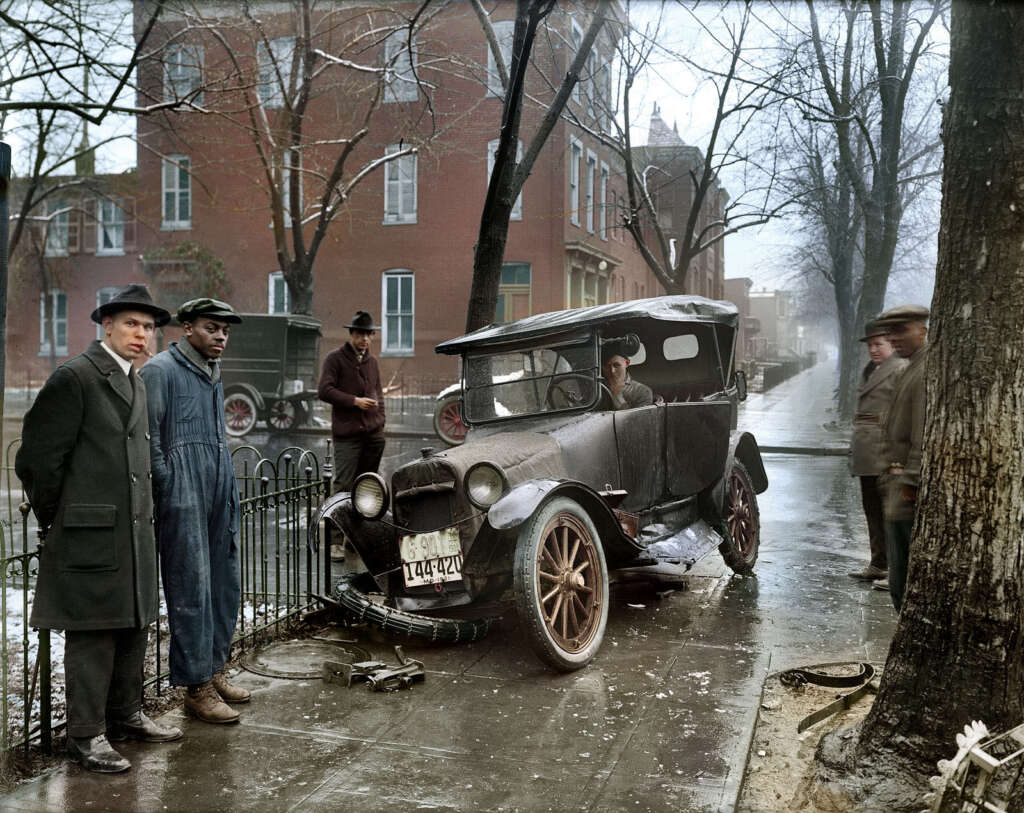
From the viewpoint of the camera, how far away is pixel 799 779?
3879 millimetres

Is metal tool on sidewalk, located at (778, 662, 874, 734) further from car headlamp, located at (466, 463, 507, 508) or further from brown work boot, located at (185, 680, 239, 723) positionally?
brown work boot, located at (185, 680, 239, 723)

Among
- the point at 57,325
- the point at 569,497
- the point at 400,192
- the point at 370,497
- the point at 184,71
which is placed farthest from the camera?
the point at 57,325

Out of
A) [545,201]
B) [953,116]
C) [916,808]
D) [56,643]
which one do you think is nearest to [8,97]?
[56,643]

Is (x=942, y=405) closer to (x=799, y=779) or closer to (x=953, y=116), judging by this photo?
(x=953, y=116)

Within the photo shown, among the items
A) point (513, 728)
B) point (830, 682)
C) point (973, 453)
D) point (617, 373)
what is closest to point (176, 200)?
point (617, 373)

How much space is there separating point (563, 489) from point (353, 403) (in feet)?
10.6

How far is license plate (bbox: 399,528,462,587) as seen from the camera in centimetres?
548

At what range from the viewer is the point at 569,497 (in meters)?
5.61

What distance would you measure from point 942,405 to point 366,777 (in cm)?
271

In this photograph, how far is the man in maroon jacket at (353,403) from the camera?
8320mm

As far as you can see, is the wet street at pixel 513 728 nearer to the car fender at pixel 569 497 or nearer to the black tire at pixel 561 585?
the black tire at pixel 561 585

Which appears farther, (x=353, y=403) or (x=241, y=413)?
(x=241, y=413)

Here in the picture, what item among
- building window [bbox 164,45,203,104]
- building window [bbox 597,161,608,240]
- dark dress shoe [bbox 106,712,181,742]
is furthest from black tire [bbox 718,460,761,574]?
building window [bbox 597,161,608,240]

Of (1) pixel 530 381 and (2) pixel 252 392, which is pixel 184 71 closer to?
(2) pixel 252 392
